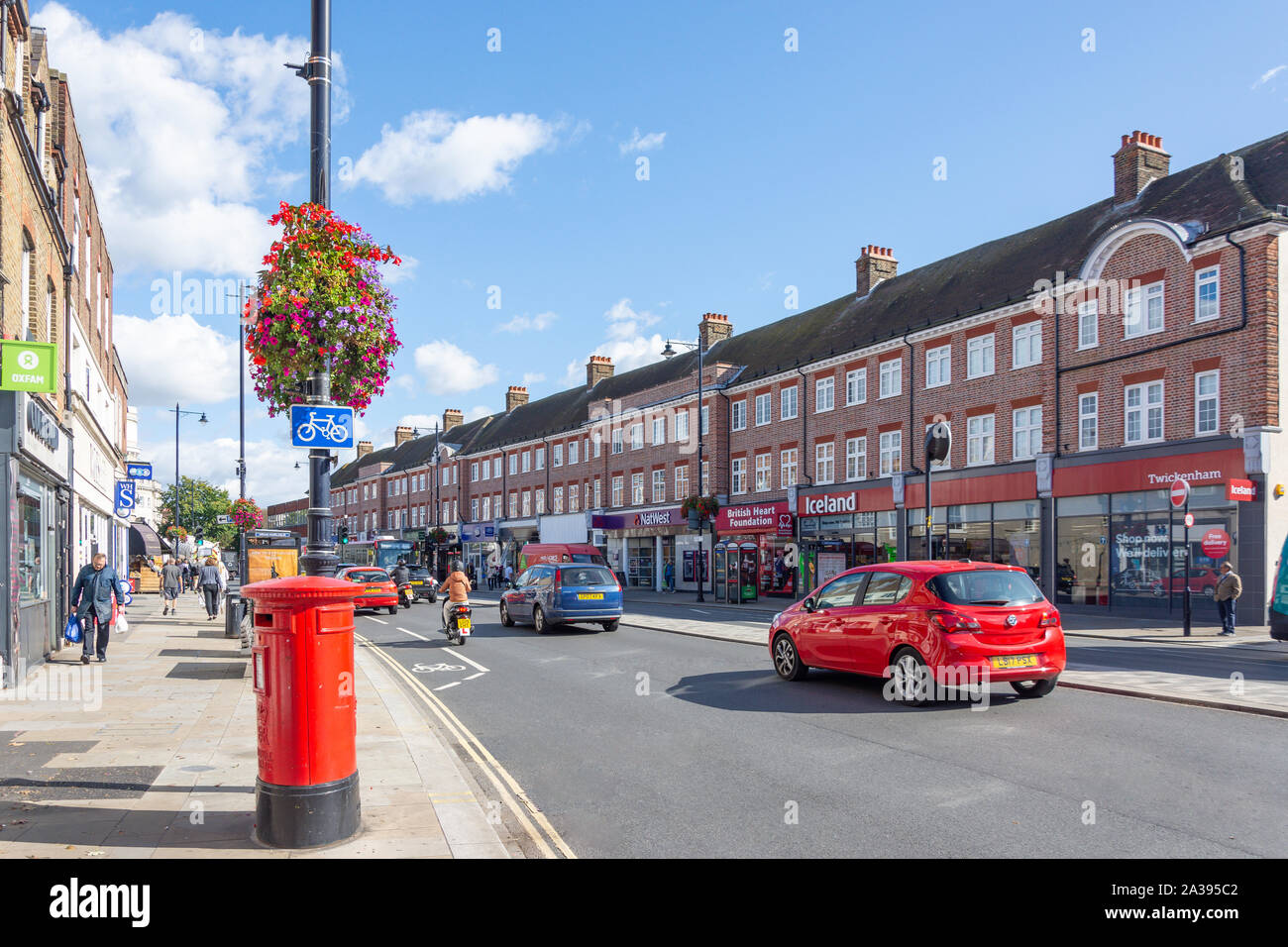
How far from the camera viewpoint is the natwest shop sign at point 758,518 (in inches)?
1388

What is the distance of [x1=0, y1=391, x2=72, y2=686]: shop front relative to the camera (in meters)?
11.4

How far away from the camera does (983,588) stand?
9.80 m

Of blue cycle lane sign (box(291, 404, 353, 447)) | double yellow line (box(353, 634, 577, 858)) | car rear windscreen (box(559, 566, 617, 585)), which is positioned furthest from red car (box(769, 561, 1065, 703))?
car rear windscreen (box(559, 566, 617, 585))

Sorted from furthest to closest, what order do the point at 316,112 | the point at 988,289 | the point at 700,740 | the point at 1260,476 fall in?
the point at 988,289, the point at 1260,476, the point at 700,740, the point at 316,112

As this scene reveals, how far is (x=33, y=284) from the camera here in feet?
49.0

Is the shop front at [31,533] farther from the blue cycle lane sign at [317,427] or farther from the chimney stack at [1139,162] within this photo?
the chimney stack at [1139,162]

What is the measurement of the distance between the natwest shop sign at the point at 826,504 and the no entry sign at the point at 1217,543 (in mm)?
13134

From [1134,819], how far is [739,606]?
25532 millimetres

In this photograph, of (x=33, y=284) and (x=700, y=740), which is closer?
(x=700, y=740)

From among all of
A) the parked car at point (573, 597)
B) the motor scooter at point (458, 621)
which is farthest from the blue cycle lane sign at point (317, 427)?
the parked car at point (573, 597)

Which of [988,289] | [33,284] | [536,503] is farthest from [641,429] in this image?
[33,284]

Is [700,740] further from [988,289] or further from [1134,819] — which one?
[988,289]

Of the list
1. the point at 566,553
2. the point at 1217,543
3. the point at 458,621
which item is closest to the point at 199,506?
the point at 566,553

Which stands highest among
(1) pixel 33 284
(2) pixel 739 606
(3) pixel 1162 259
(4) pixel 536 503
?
(3) pixel 1162 259
